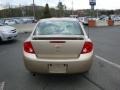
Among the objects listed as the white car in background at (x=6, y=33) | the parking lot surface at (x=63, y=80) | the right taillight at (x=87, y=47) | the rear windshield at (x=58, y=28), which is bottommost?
the parking lot surface at (x=63, y=80)

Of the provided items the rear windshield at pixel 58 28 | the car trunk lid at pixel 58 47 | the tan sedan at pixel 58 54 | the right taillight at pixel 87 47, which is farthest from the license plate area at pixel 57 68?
the rear windshield at pixel 58 28

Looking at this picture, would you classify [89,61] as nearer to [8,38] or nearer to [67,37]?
[67,37]

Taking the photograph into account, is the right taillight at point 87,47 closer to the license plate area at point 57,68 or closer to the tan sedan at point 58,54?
the tan sedan at point 58,54

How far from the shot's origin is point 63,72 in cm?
565

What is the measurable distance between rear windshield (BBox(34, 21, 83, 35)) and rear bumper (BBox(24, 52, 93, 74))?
0.92 meters

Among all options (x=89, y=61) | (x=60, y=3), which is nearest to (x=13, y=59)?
(x=89, y=61)

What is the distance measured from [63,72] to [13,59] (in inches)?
159

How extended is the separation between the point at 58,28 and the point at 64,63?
1.31 meters

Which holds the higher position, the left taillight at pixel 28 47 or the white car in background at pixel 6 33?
the left taillight at pixel 28 47

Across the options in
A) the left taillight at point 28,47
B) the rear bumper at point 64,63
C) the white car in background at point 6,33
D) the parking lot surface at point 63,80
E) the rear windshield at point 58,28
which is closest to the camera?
the rear bumper at point 64,63

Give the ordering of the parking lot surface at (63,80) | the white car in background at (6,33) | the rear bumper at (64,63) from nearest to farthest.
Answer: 1. the rear bumper at (64,63)
2. the parking lot surface at (63,80)
3. the white car in background at (6,33)

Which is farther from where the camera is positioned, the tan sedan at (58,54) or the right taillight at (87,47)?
the right taillight at (87,47)

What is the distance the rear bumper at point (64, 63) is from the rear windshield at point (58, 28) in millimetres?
918

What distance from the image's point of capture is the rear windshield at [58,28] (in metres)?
6.43
